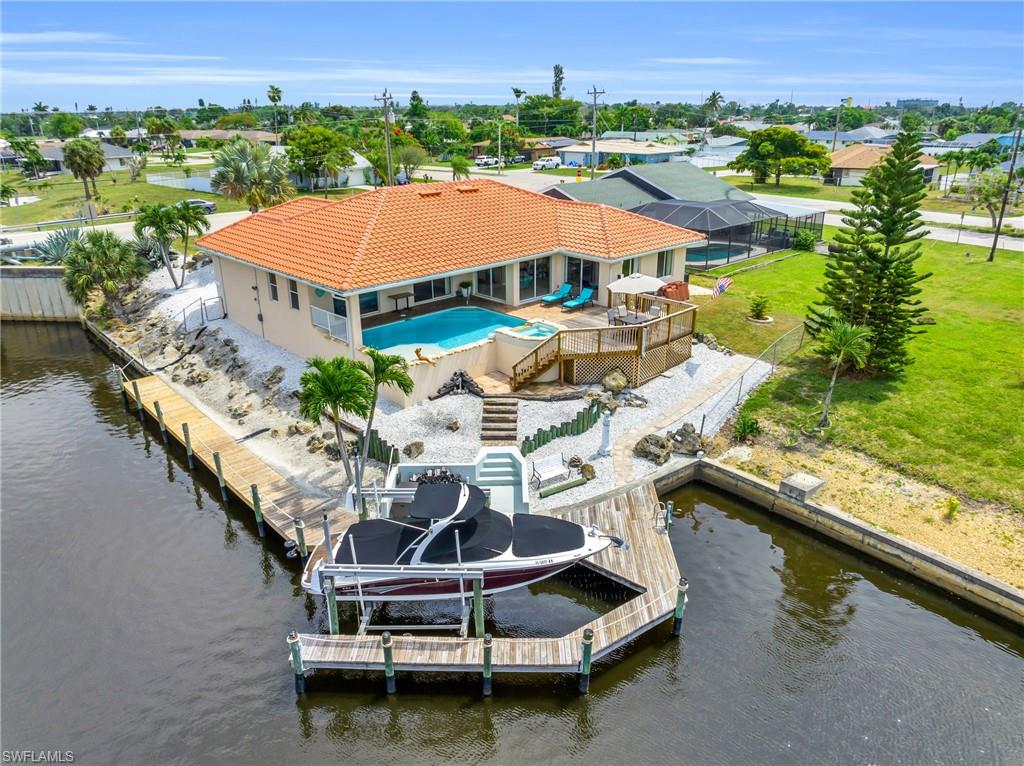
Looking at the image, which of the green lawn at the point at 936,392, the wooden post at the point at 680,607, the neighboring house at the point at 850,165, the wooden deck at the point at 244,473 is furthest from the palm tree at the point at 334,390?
the neighboring house at the point at 850,165

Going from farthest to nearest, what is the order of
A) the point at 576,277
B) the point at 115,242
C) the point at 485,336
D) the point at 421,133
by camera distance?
the point at 421,133 < the point at 115,242 < the point at 576,277 < the point at 485,336

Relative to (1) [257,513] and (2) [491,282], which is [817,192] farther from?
(1) [257,513]

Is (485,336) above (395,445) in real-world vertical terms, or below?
above

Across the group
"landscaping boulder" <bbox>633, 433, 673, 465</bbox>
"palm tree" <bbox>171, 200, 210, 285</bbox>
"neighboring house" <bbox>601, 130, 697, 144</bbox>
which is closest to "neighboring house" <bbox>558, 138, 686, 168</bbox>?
"neighboring house" <bbox>601, 130, 697, 144</bbox>

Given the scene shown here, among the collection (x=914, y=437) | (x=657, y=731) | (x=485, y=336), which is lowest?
(x=657, y=731)

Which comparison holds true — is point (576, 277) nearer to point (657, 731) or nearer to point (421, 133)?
point (657, 731)

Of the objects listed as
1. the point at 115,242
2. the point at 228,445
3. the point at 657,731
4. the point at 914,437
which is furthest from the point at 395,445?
the point at 115,242
